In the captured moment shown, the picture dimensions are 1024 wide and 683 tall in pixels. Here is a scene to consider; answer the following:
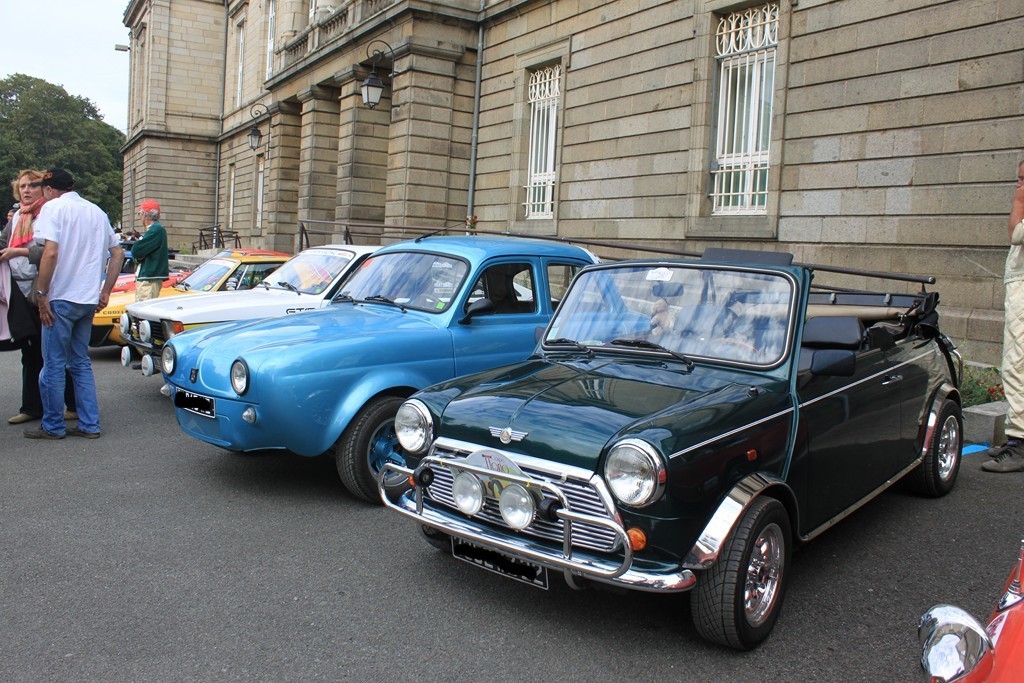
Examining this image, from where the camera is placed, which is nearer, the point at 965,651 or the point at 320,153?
the point at 965,651

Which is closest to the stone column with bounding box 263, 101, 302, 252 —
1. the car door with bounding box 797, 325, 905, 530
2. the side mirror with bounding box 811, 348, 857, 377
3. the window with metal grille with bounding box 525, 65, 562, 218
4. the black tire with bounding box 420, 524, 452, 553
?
the window with metal grille with bounding box 525, 65, 562, 218

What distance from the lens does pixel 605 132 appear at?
1558cm

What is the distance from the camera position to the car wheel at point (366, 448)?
517 centimetres

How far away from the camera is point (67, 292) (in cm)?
650

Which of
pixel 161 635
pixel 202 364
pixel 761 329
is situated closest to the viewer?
pixel 161 635

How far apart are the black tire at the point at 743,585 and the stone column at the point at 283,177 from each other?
1008 inches

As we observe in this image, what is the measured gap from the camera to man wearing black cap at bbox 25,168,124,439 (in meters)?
6.44

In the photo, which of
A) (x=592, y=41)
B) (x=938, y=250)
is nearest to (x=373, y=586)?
(x=938, y=250)

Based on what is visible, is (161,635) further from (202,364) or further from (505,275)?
(505,275)

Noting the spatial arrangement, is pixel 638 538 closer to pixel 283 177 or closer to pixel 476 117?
pixel 476 117

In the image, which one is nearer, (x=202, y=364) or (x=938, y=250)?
(x=202, y=364)

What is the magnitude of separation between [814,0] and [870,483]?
9372 millimetres

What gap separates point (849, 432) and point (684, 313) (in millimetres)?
1012

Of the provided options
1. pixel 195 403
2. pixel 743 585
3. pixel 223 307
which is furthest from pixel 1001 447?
pixel 223 307
